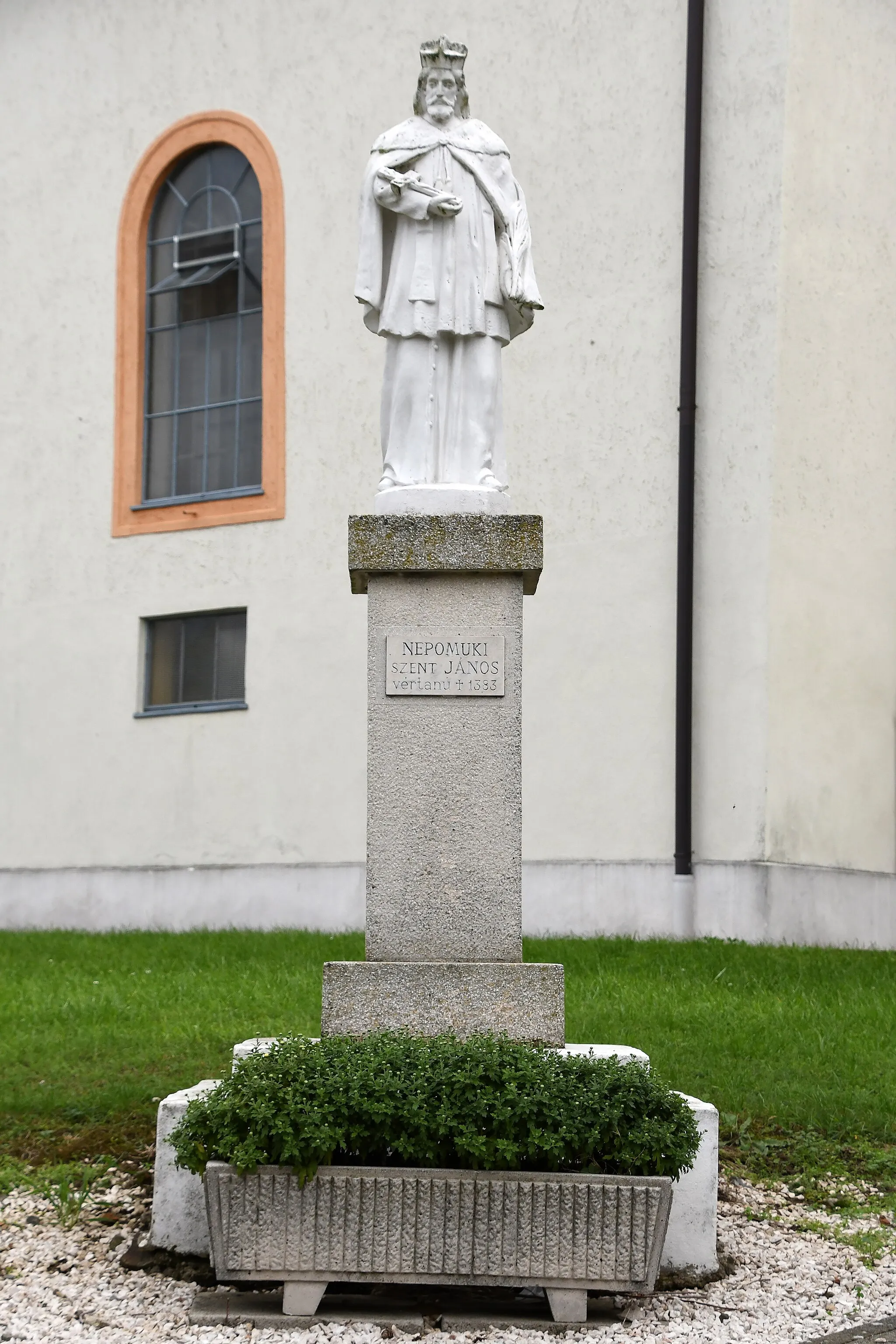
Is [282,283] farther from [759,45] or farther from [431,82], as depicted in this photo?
[431,82]

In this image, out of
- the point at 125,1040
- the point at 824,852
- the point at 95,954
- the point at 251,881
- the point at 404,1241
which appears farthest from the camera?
the point at 251,881

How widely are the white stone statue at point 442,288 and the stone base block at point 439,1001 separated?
72.9 inches

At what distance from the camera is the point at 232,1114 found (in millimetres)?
5953

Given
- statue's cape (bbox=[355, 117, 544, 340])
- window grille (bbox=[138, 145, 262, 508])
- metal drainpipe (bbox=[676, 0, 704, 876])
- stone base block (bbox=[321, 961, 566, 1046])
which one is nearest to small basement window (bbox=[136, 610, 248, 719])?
window grille (bbox=[138, 145, 262, 508])

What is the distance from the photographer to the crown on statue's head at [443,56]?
735cm

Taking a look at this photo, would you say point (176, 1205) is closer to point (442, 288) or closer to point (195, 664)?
point (442, 288)

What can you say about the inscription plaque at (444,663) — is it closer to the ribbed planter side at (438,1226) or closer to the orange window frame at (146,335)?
the ribbed planter side at (438,1226)

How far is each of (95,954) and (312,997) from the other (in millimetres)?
3029

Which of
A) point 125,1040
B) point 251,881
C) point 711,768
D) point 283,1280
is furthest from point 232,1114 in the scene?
point 251,881

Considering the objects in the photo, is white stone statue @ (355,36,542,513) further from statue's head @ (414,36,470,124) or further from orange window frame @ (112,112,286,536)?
orange window frame @ (112,112,286,536)

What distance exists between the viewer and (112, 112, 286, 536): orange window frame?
1609cm

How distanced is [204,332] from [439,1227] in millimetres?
12537

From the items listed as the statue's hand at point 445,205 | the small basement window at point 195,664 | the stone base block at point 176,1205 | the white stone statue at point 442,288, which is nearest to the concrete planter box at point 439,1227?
the stone base block at point 176,1205

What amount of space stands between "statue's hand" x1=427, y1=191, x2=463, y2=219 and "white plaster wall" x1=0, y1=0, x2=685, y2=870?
23.9ft
